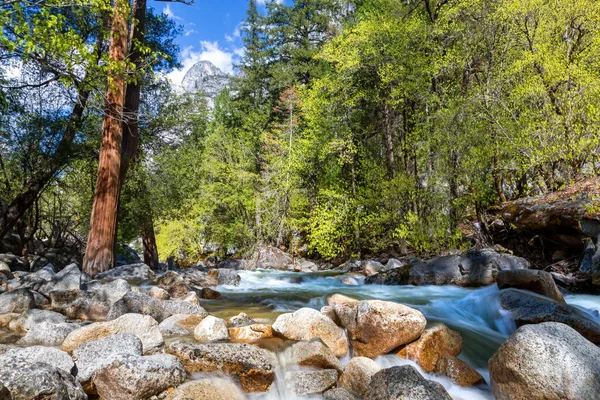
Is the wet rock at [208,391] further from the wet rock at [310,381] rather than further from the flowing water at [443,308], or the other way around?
the wet rock at [310,381]

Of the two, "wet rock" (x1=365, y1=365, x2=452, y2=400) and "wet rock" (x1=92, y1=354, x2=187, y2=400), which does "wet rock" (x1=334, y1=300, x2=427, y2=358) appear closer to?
"wet rock" (x1=365, y1=365, x2=452, y2=400)

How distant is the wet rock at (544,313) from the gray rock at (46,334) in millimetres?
6292

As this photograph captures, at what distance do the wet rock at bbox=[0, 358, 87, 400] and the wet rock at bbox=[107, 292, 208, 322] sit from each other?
7.56ft

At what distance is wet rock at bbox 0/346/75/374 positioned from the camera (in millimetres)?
3104

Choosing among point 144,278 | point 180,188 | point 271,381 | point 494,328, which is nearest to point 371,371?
point 271,381

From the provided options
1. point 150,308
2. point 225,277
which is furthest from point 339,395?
point 225,277

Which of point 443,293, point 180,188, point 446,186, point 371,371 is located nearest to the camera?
point 371,371

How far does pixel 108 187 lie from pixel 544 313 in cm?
912

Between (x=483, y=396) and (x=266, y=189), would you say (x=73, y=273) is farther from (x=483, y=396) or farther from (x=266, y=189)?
(x=266, y=189)

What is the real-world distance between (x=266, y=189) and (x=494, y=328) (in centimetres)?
1523

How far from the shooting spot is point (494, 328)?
19.4 ft

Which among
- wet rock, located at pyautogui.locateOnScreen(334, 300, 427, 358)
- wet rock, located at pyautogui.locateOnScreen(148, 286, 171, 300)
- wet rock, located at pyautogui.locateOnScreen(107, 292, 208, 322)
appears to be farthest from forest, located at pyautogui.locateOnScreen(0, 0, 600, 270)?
wet rock, located at pyautogui.locateOnScreen(334, 300, 427, 358)

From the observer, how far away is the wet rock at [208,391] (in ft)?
10.3

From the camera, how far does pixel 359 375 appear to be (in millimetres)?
3742
